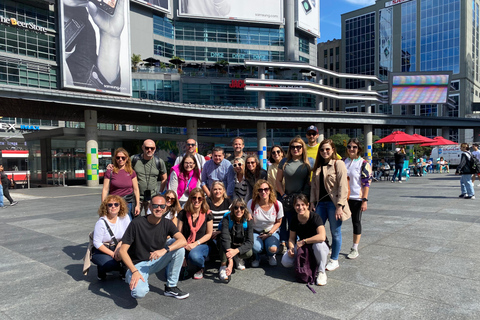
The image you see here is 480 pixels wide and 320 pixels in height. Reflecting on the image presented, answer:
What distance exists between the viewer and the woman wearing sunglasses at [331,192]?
4469 millimetres

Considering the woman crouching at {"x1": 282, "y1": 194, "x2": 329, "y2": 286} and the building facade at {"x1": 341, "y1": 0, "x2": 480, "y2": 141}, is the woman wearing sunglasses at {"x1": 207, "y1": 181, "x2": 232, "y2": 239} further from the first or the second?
the building facade at {"x1": 341, "y1": 0, "x2": 480, "y2": 141}

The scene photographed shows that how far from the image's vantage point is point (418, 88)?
4303 centimetres

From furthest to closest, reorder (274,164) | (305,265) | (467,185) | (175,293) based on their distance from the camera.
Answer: (467,185) < (274,164) < (305,265) < (175,293)

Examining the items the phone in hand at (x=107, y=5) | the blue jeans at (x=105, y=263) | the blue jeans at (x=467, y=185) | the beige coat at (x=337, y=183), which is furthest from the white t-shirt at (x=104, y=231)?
the phone in hand at (x=107, y=5)

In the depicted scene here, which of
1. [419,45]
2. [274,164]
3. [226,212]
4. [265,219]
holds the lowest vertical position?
[265,219]

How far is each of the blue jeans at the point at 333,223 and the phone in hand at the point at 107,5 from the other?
38210 millimetres

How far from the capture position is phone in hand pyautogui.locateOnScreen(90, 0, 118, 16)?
34.9 m

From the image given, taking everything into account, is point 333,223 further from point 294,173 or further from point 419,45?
point 419,45

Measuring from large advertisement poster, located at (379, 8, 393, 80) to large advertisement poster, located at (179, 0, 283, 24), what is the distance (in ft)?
106

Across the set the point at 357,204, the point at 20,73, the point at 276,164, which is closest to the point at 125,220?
the point at 276,164

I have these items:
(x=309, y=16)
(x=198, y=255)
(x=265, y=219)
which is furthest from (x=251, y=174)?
(x=309, y=16)

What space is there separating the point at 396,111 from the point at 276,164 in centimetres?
7571

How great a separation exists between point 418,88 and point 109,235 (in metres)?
47.3

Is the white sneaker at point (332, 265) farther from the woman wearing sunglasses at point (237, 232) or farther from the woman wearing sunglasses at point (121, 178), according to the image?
the woman wearing sunglasses at point (121, 178)
